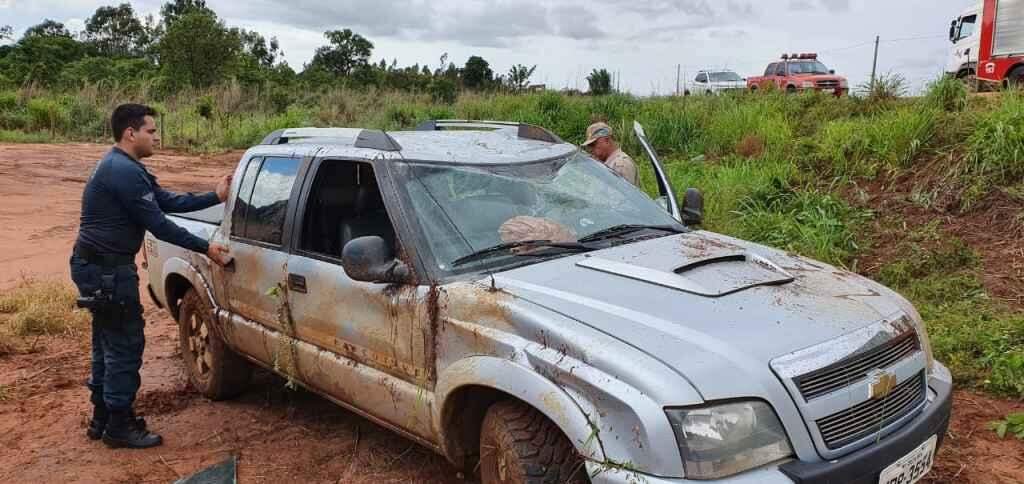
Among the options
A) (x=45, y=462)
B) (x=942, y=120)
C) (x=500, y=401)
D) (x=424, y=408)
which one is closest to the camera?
(x=500, y=401)

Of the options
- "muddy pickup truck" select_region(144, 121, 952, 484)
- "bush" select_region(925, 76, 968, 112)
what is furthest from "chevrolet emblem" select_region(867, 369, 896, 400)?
"bush" select_region(925, 76, 968, 112)

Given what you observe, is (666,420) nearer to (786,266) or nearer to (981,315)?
(786,266)

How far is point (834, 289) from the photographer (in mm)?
3066

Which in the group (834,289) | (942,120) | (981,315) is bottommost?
(981,315)

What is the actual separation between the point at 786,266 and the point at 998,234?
15.5ft

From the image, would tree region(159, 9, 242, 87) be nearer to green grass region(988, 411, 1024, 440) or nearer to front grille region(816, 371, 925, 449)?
green grass region(988, 411, 1024, 440)

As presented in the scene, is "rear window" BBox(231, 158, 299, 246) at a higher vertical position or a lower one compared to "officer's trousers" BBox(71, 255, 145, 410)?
higher

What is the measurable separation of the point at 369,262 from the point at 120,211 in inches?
75.4

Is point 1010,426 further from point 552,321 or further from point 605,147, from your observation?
point 605,147

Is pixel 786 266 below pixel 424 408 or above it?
above

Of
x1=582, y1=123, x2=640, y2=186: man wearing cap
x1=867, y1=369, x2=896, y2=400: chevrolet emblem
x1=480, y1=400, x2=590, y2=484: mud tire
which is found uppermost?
x1=582, y1=123, x2=640, y2=186: man wearing cap

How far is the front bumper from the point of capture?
2.33 m

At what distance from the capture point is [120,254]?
4227 mm

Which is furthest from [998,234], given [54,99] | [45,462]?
[54,99]
